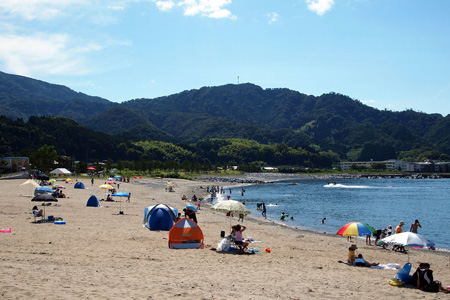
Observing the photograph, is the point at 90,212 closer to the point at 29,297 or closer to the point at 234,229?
the point at 234,229

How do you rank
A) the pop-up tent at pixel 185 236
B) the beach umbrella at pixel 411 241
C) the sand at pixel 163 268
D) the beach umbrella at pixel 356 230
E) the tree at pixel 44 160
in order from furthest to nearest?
1. the tree at pixel 44 160
2. the beach umbrella at pixel 356 230
3. the pop-up tent at pixel 185 236
4. the beach umbrella at pixel 411 241
5. the sand at pixel 163 268

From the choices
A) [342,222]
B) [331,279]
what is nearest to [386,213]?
[342,222]

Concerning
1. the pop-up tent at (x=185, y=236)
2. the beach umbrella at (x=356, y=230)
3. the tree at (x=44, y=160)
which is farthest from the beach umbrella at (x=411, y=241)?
the tree at (x=44, y=160)

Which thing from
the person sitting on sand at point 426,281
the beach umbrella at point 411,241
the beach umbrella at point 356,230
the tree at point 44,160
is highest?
the tree at point 44,160

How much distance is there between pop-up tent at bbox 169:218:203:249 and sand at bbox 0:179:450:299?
621 mm

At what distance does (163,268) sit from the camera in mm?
12156

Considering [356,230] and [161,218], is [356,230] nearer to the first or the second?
[356,230]

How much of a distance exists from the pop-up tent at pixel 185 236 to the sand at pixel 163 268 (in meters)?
0.62

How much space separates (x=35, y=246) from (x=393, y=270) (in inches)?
524

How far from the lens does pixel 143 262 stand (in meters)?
12.9

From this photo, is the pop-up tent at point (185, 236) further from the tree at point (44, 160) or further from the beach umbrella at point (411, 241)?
the tree at point (44, 160)

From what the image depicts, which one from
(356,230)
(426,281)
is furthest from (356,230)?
(426,281)

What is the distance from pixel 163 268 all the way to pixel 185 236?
163 inches

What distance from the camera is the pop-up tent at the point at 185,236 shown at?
16.1 metres
